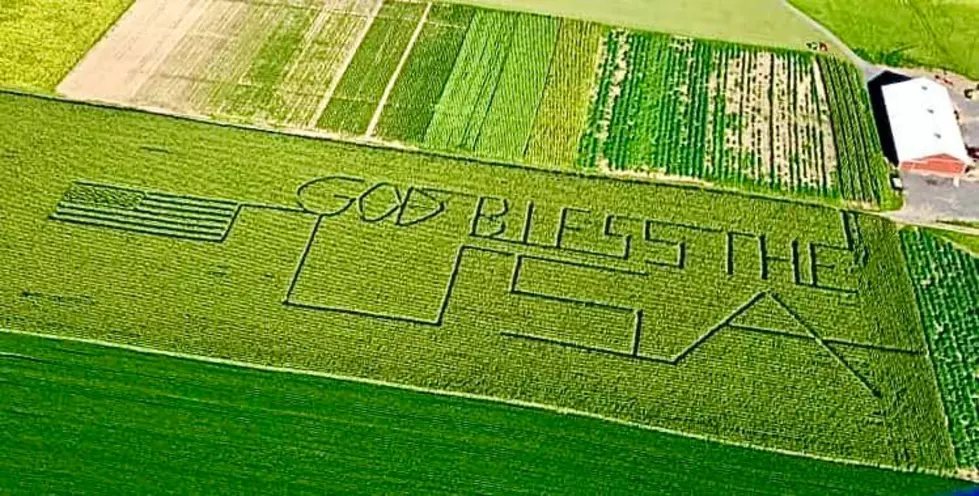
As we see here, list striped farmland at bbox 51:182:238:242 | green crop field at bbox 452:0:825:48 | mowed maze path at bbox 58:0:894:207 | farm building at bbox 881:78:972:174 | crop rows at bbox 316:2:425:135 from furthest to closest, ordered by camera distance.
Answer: green crop field at bbox 452:0:825:48 < crop rows at bbox 316:2:425:135 < mowed maze path at bbox 58:0:894:207 < farm building at bbox 881:78:972:174 < striped farmland at bbox 51:182:238:242

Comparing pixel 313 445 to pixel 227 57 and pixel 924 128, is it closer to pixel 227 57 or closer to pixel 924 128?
pixel 227 57

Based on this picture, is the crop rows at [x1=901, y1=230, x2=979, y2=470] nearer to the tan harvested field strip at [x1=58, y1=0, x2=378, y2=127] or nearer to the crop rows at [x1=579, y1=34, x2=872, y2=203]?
the crop rows at [x1=579, y1=34, x2=872, y2=203]

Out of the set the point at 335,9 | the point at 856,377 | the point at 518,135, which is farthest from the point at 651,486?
the point at 335,9

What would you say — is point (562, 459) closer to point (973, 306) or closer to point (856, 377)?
point (856, 377)

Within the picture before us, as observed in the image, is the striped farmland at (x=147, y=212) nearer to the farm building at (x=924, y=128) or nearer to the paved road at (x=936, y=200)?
the paved road at (x=936, y=200)

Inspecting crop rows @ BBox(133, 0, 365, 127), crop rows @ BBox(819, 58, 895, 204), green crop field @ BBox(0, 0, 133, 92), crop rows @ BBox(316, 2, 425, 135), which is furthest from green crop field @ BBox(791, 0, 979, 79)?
green crop field @ BBox(0, 0, 133, 92)

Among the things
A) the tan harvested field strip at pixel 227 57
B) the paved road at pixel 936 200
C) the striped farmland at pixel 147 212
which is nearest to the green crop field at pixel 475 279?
the striped farmland at pixel 147 212
